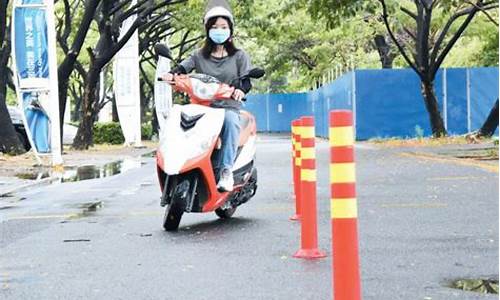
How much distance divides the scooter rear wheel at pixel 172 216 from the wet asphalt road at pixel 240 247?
0.30ft

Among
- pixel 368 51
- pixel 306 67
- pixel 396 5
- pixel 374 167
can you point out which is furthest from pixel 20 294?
pixel 306 67

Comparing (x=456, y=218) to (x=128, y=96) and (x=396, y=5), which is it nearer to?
(x=396, y=5)

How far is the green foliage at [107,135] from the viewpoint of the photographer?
123ft

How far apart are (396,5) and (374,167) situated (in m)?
9.25

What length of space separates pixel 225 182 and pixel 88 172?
35.0 ft

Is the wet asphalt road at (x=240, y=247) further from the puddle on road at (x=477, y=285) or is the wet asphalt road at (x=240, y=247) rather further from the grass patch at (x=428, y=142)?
the grass patch at (x=428, y=142)

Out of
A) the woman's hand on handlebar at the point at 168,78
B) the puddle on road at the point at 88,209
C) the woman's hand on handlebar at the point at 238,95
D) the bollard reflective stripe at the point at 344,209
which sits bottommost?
the puddle on road at the point at 88,209

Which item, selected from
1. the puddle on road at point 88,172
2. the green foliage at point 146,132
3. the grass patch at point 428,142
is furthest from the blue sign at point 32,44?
the green foliage at point 146,132

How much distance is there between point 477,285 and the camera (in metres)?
5.70

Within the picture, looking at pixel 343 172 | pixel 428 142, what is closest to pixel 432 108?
pixel 428 142

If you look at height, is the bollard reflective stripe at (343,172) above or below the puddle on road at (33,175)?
above

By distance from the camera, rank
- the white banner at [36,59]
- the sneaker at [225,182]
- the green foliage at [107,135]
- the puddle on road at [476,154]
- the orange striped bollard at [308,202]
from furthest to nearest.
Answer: the green foliage at [107,135] → the white banner at [36,59] → the puddle on road at [476,154] → the sneaker at [225,182] → the orange striped bollard at [308,202]

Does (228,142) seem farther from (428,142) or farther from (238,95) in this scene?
(428,142)

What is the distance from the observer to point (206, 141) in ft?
27.8
